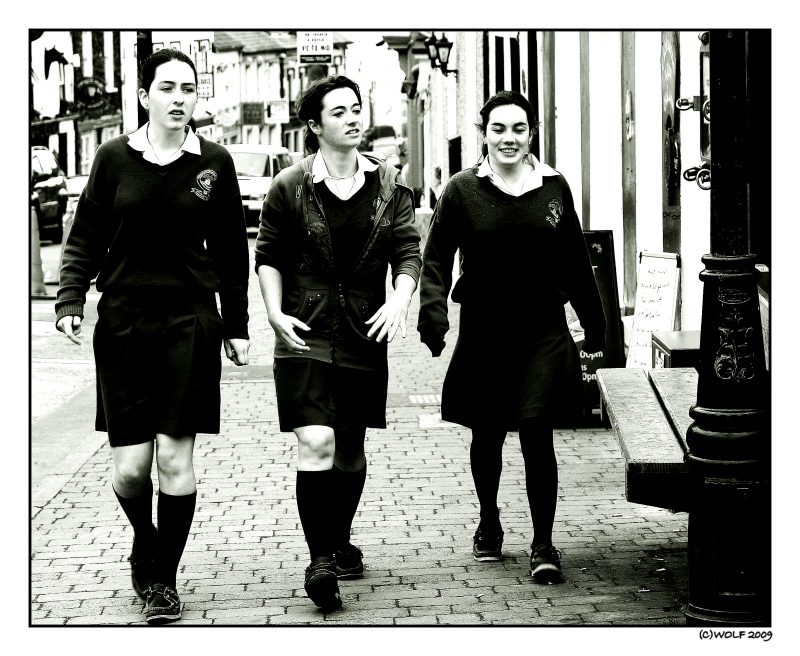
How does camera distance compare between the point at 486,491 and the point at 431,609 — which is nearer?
the point at 431,609

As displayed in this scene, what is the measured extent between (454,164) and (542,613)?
71.9ft

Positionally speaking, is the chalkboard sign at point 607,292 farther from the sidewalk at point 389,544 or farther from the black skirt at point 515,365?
the black skirt at point 515,365

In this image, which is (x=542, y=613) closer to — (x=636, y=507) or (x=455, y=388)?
(x=455, y=388)

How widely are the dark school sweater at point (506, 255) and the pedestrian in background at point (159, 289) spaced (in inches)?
38.7

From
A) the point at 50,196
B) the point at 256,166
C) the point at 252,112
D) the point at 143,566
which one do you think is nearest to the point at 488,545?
the point at 143,566

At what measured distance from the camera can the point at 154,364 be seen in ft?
16.1

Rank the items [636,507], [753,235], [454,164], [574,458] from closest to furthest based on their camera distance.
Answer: [636,507] → [753,235] → [574,458] → [454,164]

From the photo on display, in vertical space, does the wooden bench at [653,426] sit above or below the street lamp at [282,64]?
below

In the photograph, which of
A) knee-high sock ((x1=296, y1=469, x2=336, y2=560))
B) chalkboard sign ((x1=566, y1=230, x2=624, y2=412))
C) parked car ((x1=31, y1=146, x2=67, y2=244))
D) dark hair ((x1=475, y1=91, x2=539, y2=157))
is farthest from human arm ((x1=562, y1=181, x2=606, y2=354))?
parked car ((x1=31, y1=146, x2=67, y2=244))

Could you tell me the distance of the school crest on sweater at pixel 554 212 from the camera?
545 centimetres

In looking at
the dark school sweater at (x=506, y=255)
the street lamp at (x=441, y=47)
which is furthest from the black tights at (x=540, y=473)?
the street lamp at (x=441, y=47)

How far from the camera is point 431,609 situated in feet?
16.3

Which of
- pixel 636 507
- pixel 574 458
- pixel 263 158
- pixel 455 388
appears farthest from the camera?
pixel 263 158
